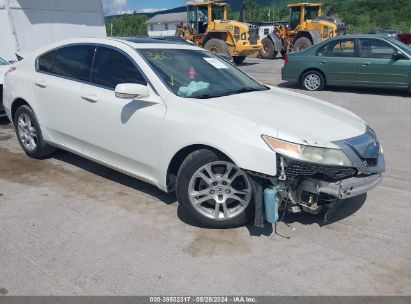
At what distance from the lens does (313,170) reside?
124 inches

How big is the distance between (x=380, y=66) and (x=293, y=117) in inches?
294

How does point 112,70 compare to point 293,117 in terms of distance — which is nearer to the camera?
point 293,117

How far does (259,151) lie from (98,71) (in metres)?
2.15

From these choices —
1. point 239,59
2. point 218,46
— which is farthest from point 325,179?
point 239,59

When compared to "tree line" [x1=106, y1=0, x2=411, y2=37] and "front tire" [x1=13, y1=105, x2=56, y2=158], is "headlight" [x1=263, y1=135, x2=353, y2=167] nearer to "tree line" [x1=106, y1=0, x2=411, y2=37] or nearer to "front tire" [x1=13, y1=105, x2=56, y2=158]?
"front tire" [x1=13, y1=105, x2=56, y2=158]

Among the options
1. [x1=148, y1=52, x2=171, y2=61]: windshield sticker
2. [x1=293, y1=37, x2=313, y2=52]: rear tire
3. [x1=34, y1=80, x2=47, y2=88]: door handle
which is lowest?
[x1=293, y1=37, x2=313, y2=52]: rear tire

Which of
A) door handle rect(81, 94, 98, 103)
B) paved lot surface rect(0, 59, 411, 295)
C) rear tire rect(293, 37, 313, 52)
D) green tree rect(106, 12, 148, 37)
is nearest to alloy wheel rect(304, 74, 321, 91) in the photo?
paved lot surface rect(0, 59, 411, 295)

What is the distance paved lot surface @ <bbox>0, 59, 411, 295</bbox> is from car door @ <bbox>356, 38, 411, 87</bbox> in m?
6.04

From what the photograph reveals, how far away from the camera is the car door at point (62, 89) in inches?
175

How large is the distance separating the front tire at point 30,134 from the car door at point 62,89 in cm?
22

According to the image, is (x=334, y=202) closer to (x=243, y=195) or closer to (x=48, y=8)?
(x=243, y=195)

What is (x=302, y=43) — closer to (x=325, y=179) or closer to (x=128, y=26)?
(x=325, y=179)

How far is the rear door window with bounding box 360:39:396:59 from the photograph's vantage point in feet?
32.3

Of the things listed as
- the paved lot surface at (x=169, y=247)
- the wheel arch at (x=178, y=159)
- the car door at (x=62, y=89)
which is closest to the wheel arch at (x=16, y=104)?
the car door at (x=62, y=89)
